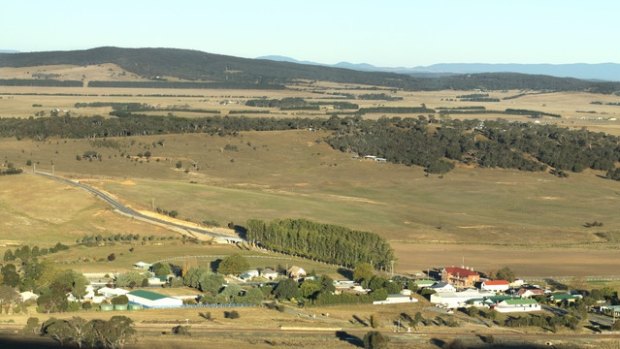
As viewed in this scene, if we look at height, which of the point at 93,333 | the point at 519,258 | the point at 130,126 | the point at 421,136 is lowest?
the point at 519,258

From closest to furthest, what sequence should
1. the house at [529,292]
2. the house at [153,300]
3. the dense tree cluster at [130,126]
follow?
1. the house at [153,300]
2. the house at [529,292]
3. the dense tree cluster at [130,126]

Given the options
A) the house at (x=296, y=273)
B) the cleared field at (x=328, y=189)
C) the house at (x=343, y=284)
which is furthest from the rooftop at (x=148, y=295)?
the cleared field at (x=328, y=189)

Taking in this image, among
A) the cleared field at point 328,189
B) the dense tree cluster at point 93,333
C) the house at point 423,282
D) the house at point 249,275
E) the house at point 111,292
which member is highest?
the dense tree cluster at point 93,333

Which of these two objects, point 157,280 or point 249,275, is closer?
point 157,280

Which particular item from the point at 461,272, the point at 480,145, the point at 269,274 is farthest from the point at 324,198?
the point at 480,145

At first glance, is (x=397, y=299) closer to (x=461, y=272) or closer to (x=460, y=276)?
(x=460, y=276)

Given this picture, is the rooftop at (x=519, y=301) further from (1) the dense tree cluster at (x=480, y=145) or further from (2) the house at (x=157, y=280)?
(1) the dense tree cluster at (x=480, y=145)
